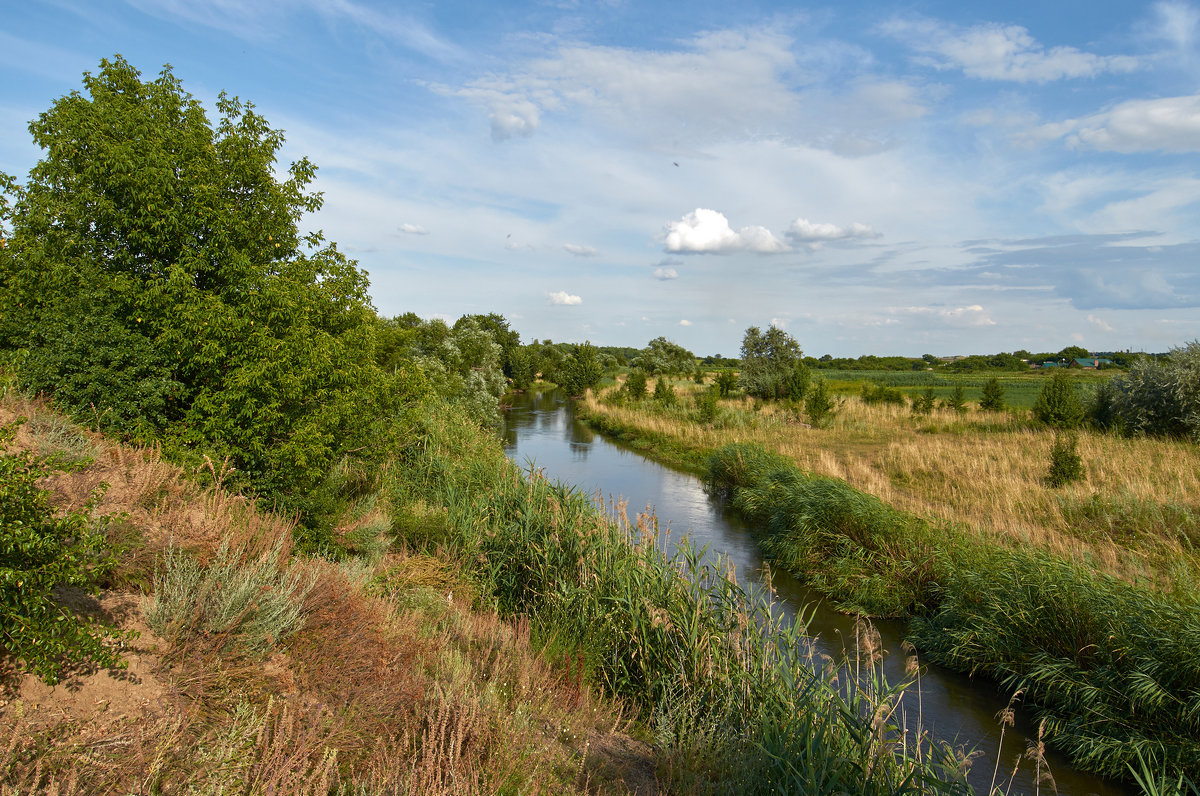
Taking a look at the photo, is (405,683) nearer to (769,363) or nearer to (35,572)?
(35,572)

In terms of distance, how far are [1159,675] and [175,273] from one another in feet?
39.5

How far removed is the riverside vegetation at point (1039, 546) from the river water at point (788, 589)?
11.6 inches

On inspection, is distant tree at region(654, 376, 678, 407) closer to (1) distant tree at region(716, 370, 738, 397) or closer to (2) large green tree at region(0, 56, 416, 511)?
(1) distant tree at region(716, 370, 738, 397)

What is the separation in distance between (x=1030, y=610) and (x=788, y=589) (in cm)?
429

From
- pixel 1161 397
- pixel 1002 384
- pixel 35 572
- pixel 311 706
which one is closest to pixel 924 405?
pixel 1161 397

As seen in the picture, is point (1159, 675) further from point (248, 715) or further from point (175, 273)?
point (175, 273)

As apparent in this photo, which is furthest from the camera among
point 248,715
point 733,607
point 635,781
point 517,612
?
point 517,612

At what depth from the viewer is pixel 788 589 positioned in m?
11.8

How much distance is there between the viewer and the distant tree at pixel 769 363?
3622 centimetres

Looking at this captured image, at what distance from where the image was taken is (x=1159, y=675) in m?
6.48

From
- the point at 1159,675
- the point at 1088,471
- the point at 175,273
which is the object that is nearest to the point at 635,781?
the point at 1159,675

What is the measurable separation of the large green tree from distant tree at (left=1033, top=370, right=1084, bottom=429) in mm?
23115

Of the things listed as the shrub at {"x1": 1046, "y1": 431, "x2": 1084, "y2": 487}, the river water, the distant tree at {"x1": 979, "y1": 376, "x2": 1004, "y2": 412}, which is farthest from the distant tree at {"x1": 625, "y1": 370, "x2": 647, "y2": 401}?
the shrub at {"x1": 1046, "y1": 431, "x2": 1084, "y2": 487}

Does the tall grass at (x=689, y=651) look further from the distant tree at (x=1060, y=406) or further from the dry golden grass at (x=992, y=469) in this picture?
the distant tree at (x=1060, y=406)
